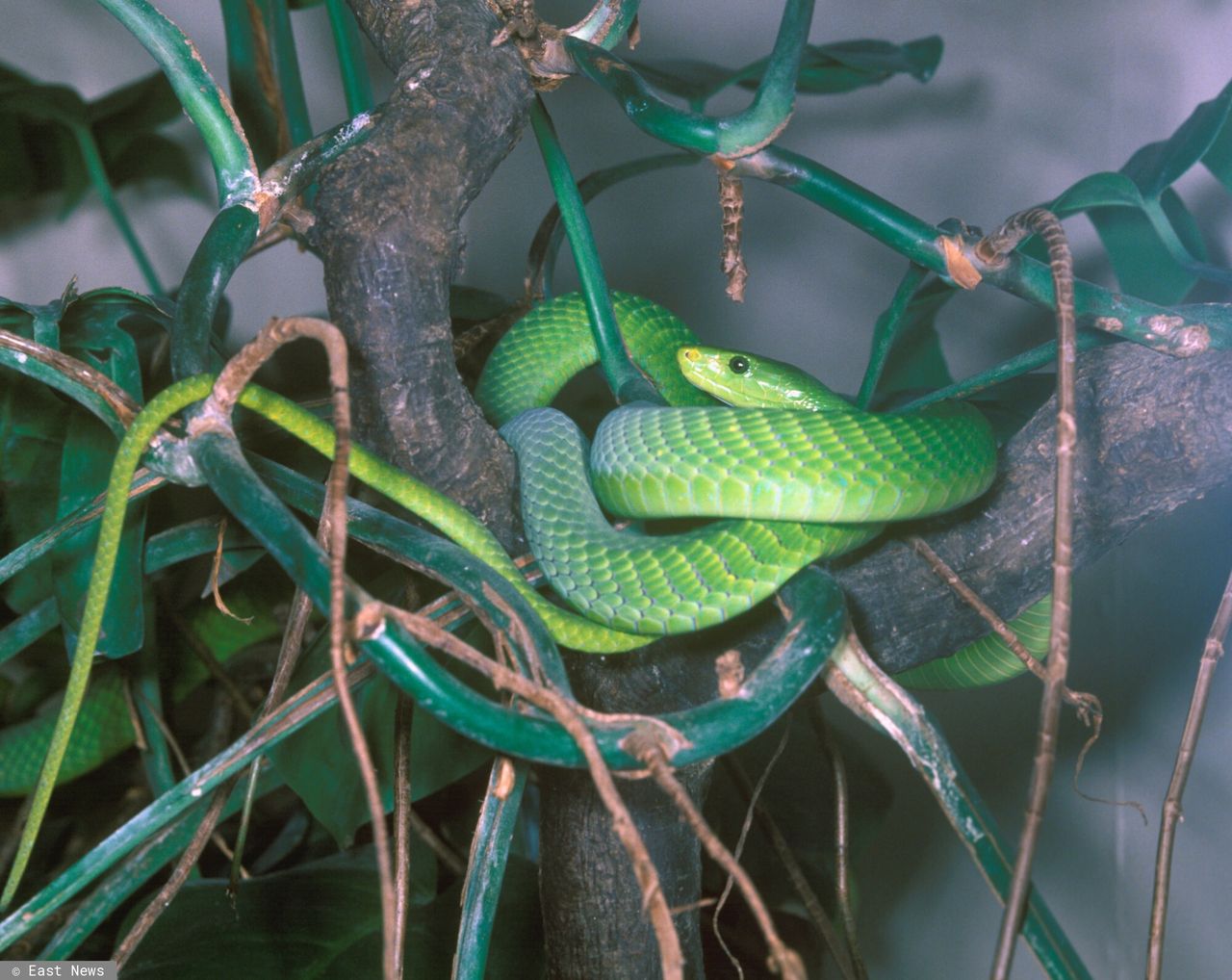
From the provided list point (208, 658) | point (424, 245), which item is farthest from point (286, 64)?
point (208, 658)

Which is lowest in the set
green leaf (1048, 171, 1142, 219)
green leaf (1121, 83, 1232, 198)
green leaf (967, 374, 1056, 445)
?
green leaf (967, 374, 1056, 445)

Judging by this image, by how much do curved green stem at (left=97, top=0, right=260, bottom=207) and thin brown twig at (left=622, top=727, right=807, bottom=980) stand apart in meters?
0.50

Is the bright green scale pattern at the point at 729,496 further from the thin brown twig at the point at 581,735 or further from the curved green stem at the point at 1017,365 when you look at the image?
the thin brown twig at the point at 581,735

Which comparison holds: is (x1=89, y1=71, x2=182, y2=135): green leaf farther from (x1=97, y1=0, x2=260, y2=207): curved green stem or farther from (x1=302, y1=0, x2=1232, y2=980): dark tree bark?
(x1=97, y1=0, x2=260, y2=207): curved green stem

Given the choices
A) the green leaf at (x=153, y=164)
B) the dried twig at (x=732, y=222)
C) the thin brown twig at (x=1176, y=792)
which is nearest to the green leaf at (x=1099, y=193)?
Answer: the dried twig at (x=732, y=222)

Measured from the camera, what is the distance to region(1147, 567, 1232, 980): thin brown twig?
0.54m

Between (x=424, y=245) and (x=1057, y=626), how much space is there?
525 mm

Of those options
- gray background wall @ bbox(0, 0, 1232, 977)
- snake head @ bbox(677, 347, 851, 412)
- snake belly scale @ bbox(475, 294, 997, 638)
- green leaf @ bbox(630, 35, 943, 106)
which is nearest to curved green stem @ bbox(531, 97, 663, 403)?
snake belly scale @ bbox(475, 294, 997, 638)

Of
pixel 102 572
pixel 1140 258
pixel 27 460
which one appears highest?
pixel 1140 258

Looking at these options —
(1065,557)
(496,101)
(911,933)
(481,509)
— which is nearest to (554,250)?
(496,101)

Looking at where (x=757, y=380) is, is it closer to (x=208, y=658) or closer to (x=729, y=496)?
(x=729, y=496)

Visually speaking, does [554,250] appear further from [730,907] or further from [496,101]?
[730,907]

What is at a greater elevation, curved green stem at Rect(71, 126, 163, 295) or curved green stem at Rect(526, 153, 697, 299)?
curved green stem at Rect(71, 126, 163, 295)

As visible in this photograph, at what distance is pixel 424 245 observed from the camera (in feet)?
2.34
